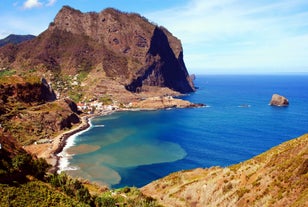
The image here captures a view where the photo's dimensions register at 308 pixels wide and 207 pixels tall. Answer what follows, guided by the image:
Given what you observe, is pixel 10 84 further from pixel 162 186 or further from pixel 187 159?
pixel 162 186

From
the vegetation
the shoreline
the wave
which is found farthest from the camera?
the shoreline

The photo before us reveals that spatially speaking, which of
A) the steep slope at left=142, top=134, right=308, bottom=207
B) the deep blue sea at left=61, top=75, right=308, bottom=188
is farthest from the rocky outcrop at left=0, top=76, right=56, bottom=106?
the steep slope at left=142, top=134, right=308, bottom=207

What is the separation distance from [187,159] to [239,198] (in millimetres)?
76752

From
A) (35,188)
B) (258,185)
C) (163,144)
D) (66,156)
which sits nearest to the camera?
(35,188)

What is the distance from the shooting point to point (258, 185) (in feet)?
138

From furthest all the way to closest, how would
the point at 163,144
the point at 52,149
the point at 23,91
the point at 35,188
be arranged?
the point at 23,91, the point at 163,144, the point at 52,149, the point at 35,188

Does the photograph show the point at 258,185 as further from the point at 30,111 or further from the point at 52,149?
the point at 30,111

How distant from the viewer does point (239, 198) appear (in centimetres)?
4197

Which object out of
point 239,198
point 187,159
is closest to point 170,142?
point 187,159

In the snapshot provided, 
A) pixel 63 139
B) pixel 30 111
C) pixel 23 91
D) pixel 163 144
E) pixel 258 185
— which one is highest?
pixel 23 91

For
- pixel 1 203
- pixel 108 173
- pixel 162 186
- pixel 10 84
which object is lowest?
pixel 108 173

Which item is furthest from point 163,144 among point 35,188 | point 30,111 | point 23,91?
point 35,188

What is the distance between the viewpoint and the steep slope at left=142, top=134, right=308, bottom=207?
121ft

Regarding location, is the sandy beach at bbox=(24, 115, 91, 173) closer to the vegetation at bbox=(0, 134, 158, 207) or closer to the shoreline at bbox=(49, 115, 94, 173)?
the shoreline at bbox=(49, 115, 94, 173)
